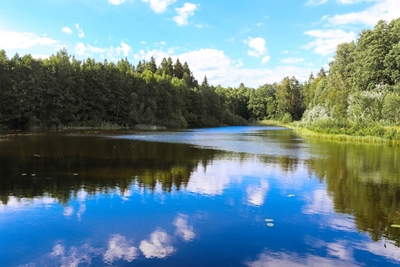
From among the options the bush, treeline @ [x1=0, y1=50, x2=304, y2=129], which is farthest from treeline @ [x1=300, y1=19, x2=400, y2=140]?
the bush

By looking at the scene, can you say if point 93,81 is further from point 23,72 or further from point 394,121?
point 394,121

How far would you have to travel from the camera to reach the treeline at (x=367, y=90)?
35.8 m

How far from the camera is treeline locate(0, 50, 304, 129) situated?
48.0 metres

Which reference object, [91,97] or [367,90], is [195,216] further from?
[91,97]

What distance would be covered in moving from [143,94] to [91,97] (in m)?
13.9

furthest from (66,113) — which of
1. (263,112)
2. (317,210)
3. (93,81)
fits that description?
(263,112)

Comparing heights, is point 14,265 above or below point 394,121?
below

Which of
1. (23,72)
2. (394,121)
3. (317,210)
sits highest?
(23,72)

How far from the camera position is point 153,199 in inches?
372

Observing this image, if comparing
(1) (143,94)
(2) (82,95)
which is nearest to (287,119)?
(1) (143,94)

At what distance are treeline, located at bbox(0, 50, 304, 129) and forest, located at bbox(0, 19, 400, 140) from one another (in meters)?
0.13

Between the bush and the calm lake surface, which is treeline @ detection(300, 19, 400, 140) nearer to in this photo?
the calm lake surface

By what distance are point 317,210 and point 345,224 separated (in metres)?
1.22

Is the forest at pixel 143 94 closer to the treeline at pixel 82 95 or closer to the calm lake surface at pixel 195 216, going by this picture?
the treeline at pixel 82 95
